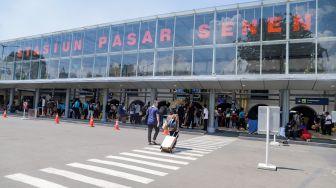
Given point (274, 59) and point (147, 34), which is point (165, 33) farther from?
point (274, 59)

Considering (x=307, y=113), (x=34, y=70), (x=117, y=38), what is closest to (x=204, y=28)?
(x=117, y=38)

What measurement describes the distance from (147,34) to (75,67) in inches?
318

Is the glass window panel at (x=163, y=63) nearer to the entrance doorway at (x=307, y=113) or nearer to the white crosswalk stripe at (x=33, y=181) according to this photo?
the entrance doorway at (x=307, y=113)

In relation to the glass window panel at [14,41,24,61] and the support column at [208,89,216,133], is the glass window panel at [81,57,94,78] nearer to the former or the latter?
the glass window panel at [14,41,24,61]

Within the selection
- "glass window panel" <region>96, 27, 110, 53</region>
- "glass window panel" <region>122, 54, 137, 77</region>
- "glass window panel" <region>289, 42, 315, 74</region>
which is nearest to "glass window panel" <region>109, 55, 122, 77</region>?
"glass window panel" <region>122, 54, 137, 77</region>

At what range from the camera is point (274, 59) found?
728 inches

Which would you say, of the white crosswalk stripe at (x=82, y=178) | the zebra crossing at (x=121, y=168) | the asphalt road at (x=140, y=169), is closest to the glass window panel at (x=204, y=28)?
the asphalt road at (x=140, y=169)

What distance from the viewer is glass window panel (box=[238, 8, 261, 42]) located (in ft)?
63.4

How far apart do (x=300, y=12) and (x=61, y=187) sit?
58.2 feet

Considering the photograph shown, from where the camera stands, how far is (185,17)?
2189 cm

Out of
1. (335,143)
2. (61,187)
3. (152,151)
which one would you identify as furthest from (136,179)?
(335,143)

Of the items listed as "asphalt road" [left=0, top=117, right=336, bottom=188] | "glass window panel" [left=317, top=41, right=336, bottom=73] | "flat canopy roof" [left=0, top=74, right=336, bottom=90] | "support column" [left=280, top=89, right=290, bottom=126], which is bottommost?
"asphalt road" [left=0, top=117, right=336, bottom=188]

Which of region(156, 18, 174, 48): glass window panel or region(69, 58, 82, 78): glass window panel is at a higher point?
region(156, 18, 174, 48): glass window panel

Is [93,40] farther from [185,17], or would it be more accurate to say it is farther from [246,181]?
[246,181]
